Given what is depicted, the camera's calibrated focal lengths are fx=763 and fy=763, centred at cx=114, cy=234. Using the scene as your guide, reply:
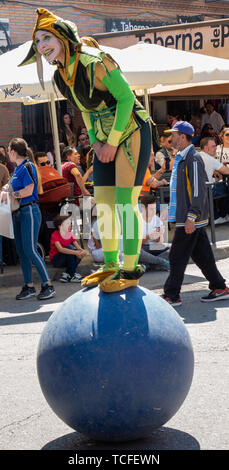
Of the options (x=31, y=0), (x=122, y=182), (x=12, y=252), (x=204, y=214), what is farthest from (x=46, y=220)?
(x=31, y=0)

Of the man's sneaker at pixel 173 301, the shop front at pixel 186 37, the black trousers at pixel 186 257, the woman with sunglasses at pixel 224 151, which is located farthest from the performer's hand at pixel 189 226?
the shop front at pixel 186 37

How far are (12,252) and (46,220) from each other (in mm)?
666

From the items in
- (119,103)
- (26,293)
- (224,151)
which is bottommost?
(26,293)

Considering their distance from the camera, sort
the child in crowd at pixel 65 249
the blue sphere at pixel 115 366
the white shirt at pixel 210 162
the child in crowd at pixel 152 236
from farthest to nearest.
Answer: the white shirt at pixel 210 162, the child in crowd at pixel 152 236, the child in crowd at pixel 65 249, the blue sphere at pixel 115 366

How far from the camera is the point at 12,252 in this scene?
10.8 m

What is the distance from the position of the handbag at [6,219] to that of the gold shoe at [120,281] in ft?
15.3

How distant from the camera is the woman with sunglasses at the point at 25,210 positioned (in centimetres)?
874

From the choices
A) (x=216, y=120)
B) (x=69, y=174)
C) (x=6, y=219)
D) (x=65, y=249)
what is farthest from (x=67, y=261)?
(x=216, y=120)

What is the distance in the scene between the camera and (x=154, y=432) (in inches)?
173

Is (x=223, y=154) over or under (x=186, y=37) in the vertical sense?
under

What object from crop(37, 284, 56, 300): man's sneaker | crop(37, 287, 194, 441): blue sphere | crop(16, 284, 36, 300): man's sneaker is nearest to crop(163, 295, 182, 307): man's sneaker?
crop(37, 284, 56, 300): man's sneaker

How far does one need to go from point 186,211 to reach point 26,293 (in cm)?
234

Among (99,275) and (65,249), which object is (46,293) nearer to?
(65,249)

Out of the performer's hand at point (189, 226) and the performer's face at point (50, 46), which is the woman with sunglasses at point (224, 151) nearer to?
the performer's hand at point (189, 226)
